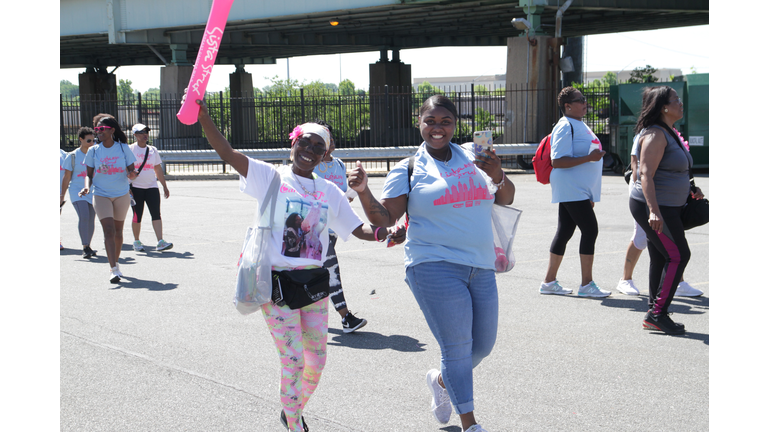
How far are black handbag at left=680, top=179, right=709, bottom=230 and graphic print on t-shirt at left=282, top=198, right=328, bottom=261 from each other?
3519mm

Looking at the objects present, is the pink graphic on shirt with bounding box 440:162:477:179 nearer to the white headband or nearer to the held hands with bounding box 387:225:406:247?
the held hands with bounding box 387:225:406:247

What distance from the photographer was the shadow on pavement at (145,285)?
27.0 ft

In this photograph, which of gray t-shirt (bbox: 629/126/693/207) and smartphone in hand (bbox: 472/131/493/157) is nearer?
smartphone in hand (bbox: 472/131/493/157)

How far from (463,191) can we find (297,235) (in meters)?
0.91

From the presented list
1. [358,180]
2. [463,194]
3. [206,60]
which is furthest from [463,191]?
[206,60]

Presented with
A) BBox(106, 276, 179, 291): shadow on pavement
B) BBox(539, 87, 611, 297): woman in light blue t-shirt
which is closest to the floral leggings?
BBox(539, 87, 611, 297): woman in light blue t-shirt

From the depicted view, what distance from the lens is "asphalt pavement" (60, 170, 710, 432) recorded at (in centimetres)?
439

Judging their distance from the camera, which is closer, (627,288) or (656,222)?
(656,222)

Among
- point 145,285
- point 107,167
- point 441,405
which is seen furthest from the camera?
point 107,167

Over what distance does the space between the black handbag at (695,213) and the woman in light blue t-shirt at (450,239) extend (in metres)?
2.73

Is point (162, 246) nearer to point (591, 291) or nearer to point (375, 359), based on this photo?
point (375, 359)

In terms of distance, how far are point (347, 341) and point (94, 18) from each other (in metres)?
26.8

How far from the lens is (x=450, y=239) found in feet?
12.9

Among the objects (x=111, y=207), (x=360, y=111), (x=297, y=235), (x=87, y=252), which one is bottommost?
(x=87, y=252)
